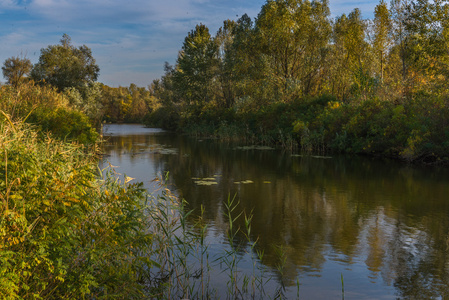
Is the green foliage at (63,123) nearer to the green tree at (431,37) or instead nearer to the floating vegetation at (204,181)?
the floating vegetation at (204,181)

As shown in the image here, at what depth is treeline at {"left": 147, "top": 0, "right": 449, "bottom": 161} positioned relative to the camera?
66.8ft

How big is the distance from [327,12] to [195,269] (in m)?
33.2

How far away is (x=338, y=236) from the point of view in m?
7.76

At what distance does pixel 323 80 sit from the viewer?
35125 mm

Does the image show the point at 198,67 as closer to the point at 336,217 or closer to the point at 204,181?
the point at 204,181

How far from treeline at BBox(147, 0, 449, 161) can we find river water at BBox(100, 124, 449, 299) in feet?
9.58

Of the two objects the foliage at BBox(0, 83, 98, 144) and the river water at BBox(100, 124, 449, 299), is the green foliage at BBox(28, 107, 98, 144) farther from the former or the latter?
the river water at BBox(100, 124, 449, 299)

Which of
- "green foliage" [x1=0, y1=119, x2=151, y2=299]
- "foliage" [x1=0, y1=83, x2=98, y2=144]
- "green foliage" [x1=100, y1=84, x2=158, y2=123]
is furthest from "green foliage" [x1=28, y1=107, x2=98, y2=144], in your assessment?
"green foliage" [x1=100, y1=84, x2=158, y2=123]

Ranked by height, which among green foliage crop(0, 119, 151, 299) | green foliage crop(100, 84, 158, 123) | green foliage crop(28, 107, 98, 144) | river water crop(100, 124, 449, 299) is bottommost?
river water crop(100, 124, 449, 299)

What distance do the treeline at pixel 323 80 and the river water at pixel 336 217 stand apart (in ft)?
9.58

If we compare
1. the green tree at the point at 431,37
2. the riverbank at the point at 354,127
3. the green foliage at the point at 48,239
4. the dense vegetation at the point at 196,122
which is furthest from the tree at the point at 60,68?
the green foliage at the point at 48,239

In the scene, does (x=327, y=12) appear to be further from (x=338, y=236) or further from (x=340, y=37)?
(x=338, y=236)

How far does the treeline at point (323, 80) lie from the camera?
802 inches

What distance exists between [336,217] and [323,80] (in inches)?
1092
